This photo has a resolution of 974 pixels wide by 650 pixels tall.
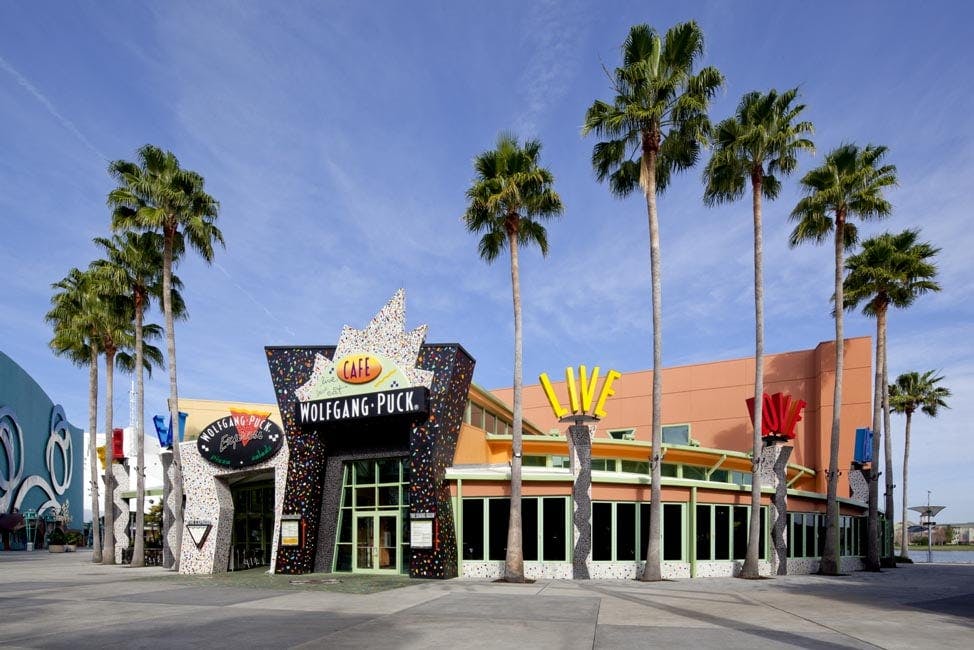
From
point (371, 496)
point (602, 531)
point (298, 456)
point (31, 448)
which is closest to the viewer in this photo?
point (602, 531)

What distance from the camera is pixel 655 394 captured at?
76.6 feet

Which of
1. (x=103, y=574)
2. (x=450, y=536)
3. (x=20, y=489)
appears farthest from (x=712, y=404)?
(x=20, y=489)

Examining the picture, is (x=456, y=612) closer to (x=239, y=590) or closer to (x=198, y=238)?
(x=239, y=590)

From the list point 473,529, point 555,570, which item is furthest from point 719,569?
point 473,529

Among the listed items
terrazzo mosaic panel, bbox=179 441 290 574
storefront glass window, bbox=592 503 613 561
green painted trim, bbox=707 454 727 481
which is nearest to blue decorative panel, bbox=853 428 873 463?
green painted trim, bbox=707 454 727 481

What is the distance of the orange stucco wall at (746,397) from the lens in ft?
125

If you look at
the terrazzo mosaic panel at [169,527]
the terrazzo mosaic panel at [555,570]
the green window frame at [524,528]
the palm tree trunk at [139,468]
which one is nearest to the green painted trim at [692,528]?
the terrazzo mosaic panel at [555,570]

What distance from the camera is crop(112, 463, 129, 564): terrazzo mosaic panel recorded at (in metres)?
39.2

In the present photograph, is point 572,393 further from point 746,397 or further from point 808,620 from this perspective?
point 746,397

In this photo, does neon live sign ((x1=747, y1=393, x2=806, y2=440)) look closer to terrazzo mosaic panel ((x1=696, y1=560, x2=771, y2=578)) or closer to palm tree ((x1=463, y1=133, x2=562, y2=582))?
terrazzo mosaic panel ((x1=696, y1=560, x2=771, y2=578))

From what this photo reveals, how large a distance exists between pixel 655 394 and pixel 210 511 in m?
17.1

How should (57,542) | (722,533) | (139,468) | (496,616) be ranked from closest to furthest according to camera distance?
(496,616) → (722,533) → (139,468) → (57,542)

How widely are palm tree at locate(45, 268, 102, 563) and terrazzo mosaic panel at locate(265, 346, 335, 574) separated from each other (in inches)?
628

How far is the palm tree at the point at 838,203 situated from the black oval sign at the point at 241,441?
73.4 feet
